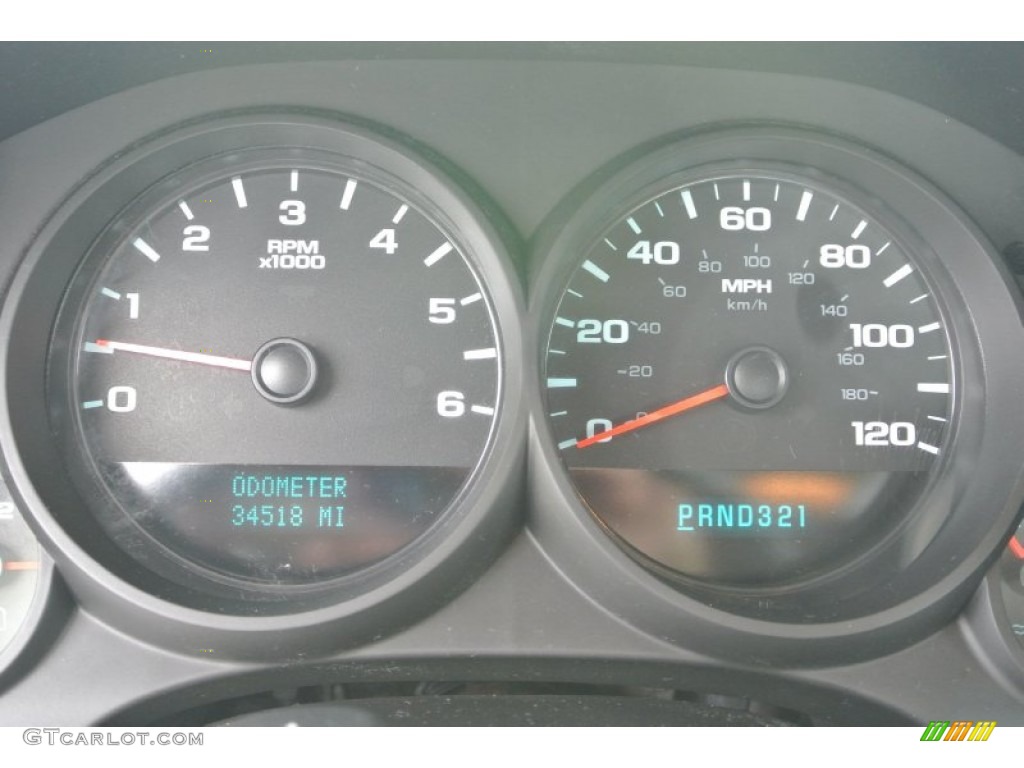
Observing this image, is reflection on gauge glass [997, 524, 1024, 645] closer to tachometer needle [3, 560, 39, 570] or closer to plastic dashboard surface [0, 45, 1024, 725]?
plastic dashboard surface [0, 45, 1024, 725]

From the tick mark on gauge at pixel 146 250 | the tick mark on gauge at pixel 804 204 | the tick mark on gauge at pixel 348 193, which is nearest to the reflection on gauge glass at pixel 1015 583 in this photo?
the tick mark on gauge at pixel 804 204

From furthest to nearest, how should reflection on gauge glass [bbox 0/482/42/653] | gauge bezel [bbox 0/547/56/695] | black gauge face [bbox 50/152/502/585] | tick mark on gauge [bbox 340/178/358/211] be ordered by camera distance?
tick mark on gauge [bbox 340/178/358/211], black gauge face [bbox 50/152/502/585], reflection on gauge glass [bbox 0/482/42/653], gauge bezel [bbox 0/547/56/695]

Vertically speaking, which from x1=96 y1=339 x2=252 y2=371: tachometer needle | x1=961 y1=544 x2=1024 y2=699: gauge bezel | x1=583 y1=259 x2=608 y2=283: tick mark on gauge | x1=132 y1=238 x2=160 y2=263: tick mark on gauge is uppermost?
x1=132 y1=238 x2=160 y2=263: tick mark on gauge

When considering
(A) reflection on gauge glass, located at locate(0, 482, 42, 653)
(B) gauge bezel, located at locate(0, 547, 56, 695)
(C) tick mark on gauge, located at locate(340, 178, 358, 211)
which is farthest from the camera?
(C) tick mark on gauge, located at locate(340, 178, 358, 211)

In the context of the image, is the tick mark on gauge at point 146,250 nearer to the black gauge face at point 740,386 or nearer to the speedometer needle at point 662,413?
the black gauge face at point 740,386

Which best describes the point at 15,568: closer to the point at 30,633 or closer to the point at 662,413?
the point at 30,633

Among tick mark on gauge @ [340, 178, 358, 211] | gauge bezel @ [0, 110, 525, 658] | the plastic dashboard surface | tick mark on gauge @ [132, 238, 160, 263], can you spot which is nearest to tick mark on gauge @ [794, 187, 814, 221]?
the plastic dashboard surface
